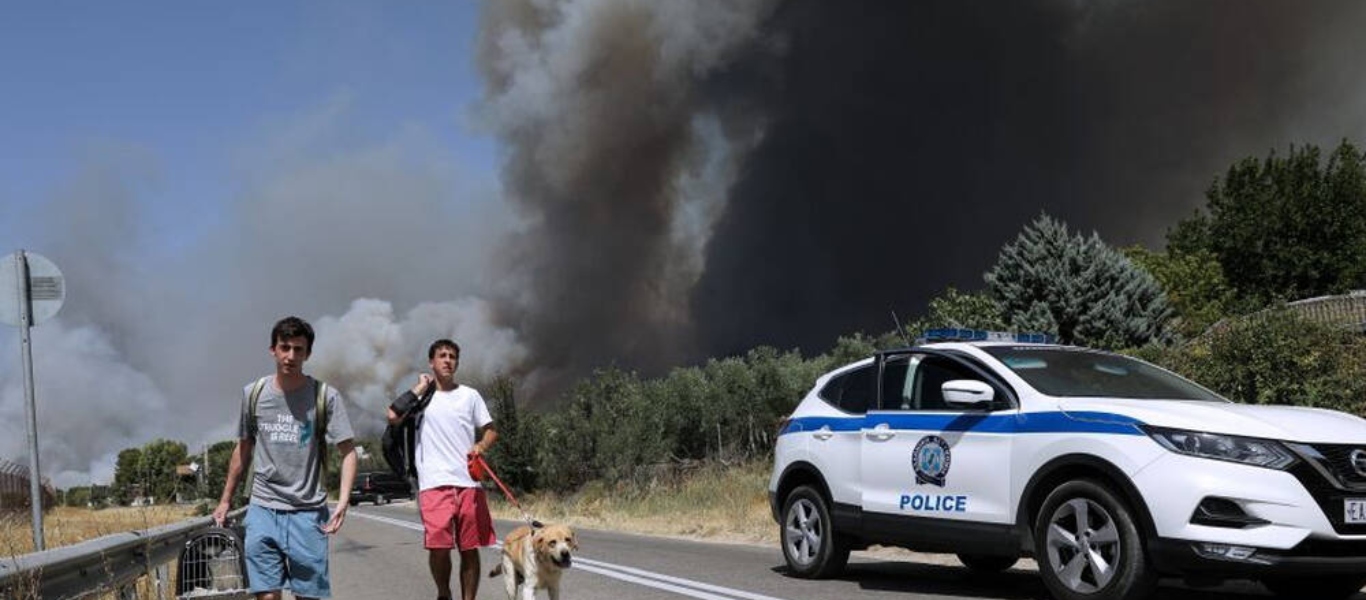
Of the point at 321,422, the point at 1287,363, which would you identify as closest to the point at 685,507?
the point at 1287,363

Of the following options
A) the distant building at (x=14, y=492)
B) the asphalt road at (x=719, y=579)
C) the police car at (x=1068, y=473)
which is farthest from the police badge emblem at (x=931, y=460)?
the distant building at (x=14, y=492)

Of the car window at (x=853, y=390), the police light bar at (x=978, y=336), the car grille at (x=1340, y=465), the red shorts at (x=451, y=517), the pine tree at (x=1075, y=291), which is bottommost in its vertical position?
the red shorts at (x=451, y=517)

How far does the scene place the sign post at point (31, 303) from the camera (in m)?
9.01

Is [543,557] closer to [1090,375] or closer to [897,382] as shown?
[897,382]

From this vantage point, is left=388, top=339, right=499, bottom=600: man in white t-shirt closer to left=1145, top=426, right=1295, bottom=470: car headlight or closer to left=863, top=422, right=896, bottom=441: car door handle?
left=863, top=422, right=896, bottom=441: car door handle

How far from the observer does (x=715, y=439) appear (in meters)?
38.6

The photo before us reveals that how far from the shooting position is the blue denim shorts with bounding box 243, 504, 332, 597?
5484 mm

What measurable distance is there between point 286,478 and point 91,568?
7.14ft

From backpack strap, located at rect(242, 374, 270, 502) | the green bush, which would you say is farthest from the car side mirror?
the green bush

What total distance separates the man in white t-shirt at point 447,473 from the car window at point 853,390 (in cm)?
310

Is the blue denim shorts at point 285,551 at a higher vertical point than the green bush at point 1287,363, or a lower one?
lower

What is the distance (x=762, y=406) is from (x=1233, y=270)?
136 feet

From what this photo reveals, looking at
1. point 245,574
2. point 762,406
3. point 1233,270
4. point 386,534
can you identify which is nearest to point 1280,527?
point 245,574

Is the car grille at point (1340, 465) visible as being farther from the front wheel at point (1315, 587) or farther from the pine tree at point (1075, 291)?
the pine tree at point (1075, 291)
